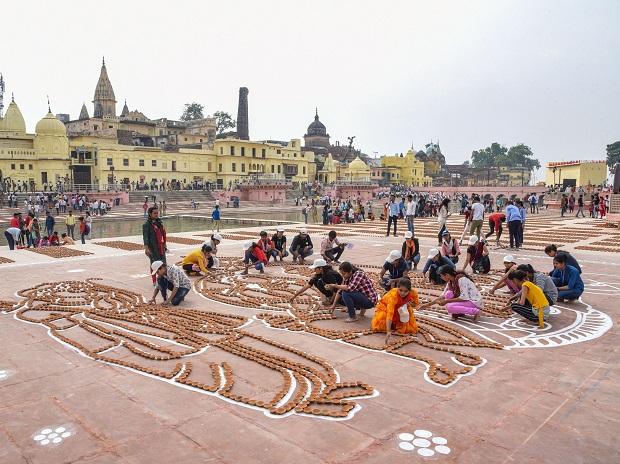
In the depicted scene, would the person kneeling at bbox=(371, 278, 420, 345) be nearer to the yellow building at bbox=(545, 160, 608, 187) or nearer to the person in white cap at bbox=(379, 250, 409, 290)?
the person in white cap at bbox=(379, 250, 409, 290)

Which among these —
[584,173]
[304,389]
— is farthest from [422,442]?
[584,173]

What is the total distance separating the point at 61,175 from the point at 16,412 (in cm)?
5483

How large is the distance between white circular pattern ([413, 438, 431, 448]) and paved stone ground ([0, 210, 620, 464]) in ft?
0.08

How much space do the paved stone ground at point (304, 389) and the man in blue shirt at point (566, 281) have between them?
199 mm

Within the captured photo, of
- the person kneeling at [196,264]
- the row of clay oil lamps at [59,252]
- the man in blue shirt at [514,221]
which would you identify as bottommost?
the row of clay oil lamps at [59,252]

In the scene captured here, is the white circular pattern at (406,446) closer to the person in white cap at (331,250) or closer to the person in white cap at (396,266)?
the person in white cap at (396,266)

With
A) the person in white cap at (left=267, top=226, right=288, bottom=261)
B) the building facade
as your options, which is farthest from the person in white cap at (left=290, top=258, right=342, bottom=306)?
the building facade

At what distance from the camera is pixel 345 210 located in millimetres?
29500

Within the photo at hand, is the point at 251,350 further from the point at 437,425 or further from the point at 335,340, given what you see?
the point at 437,425

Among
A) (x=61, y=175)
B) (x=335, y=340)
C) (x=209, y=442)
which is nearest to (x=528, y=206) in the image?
(x=335, y=340)

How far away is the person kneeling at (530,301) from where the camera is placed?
743 centimetres

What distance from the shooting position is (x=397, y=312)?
6.88 meters

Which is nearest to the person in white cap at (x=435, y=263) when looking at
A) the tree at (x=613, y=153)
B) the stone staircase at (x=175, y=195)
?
the stone staircase at (x=175, y=195)

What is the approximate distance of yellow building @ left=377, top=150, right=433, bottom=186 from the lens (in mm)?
99875
